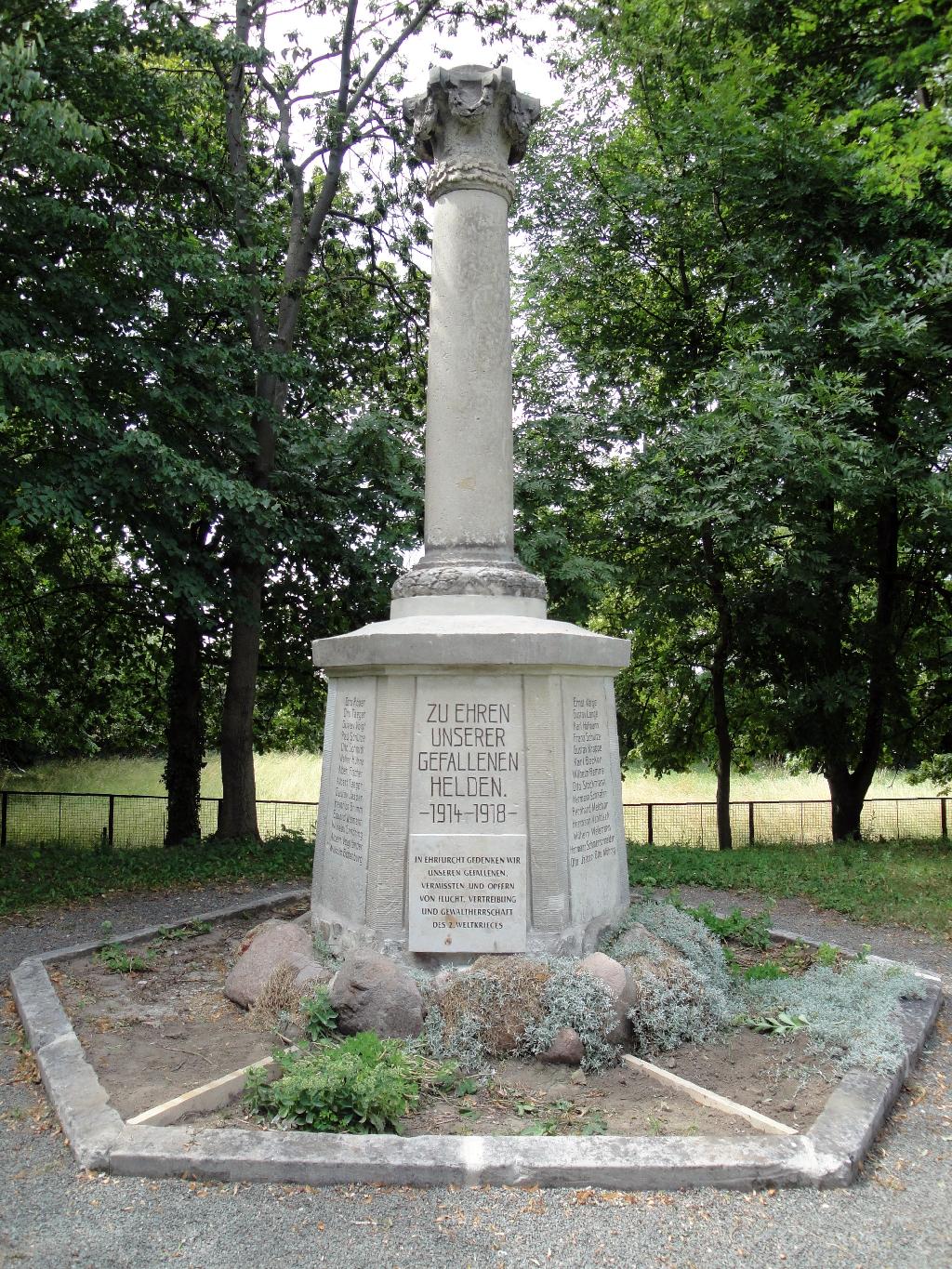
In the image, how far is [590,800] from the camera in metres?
5.74

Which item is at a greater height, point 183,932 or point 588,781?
point 588,781

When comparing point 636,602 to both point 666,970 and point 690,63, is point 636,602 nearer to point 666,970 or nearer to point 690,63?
point 690,63

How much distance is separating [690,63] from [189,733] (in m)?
11.6

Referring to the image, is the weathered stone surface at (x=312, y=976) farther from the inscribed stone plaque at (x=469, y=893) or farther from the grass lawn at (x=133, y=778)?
the grass lawn at (x=133, y=778)

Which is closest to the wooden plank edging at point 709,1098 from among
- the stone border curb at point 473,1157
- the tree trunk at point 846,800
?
the stone border curb at point 473,1157

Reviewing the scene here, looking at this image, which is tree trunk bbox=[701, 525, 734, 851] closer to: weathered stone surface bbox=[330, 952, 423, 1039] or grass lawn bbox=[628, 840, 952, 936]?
grass lawn bbox=[628, 840, 952, 936]

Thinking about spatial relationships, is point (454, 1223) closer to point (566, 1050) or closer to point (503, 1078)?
point (503, 1078)

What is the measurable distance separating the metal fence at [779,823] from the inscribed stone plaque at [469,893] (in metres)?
11.0

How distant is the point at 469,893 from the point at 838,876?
631 centimetres

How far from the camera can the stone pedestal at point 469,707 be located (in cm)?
530

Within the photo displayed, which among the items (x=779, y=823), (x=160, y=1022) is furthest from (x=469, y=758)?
(x=779, y=823)

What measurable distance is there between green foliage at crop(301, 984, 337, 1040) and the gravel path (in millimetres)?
1171

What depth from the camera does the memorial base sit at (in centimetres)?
528

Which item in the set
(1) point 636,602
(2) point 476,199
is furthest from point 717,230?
(2) point 476,199
